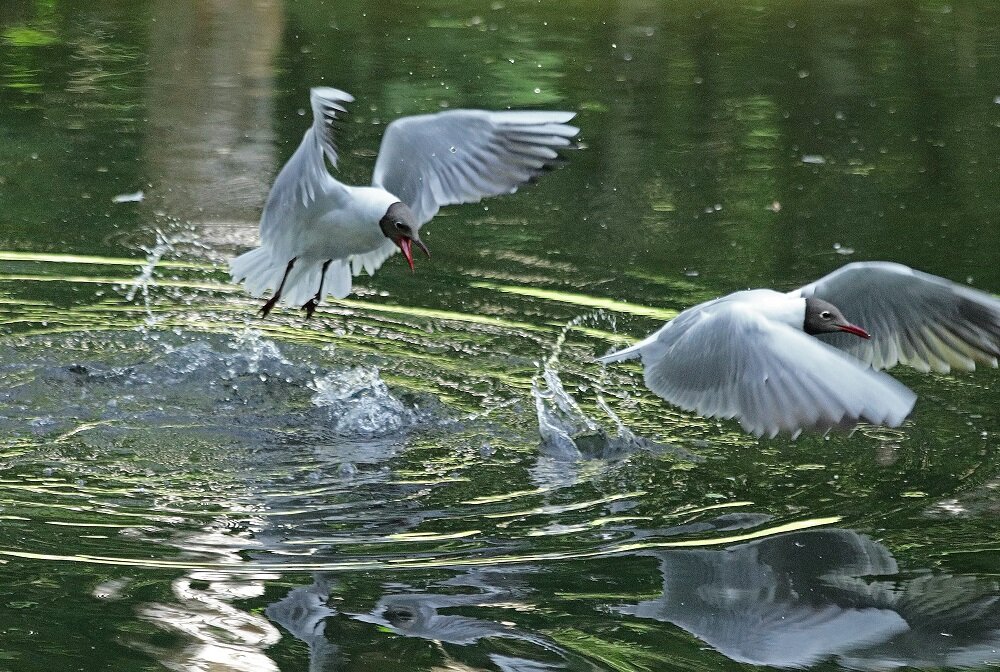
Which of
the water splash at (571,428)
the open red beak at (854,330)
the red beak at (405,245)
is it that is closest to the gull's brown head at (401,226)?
the red beak at (405,245)

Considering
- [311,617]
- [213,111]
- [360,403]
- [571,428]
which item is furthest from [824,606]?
[213,111]

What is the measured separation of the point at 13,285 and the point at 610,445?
11.5ft

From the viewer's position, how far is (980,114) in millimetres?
12984

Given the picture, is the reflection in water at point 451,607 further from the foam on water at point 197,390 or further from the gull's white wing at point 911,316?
the gull's white wing at point 911,316

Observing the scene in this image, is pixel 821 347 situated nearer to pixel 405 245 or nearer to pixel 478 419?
pixel 478 419

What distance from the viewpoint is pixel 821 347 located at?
557cm

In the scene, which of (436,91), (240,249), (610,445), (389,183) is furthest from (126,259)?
(436,91)

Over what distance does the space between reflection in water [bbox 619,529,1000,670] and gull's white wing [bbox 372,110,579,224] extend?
7.81ft

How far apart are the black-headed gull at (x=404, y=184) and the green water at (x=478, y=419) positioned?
560 millimetres

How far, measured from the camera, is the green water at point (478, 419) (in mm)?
4949

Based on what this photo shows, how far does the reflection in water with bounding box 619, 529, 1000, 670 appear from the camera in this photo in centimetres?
484

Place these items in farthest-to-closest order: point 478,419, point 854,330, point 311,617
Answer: point 478,419 < point 854,330 < point 311,617

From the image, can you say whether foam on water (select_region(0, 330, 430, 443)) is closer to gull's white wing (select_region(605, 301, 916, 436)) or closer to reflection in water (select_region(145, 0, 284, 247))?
gull's white wing (select_region(605, 301, 916, 436))

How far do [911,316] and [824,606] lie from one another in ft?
5.52
